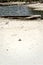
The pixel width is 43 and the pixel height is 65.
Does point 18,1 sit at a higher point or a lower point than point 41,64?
lower

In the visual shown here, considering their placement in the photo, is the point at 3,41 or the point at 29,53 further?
the point at 3,41

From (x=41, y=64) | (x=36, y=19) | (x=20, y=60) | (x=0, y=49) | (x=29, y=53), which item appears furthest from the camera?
(x=36, y=19)

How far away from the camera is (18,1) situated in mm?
40281

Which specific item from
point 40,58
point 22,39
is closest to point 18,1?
point 22,39

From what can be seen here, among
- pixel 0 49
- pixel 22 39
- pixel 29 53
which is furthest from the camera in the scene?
pixel 22 39

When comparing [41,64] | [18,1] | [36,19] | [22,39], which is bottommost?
[18,1]

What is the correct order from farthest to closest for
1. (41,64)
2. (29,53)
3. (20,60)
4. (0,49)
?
(0,49)
(29,53)
(20,60)
(41,64)

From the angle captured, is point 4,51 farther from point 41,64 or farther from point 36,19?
point 36,19

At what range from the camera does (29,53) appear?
729cm

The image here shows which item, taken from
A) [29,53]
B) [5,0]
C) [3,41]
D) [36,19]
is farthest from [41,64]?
[5,0]

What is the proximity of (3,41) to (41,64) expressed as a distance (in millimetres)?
3182

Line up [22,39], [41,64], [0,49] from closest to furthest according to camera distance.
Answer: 1. [41,64]
2. [0,49]
3. [22,39]

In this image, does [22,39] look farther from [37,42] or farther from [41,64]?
[41,64]

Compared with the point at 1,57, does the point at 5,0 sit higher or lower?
lower
